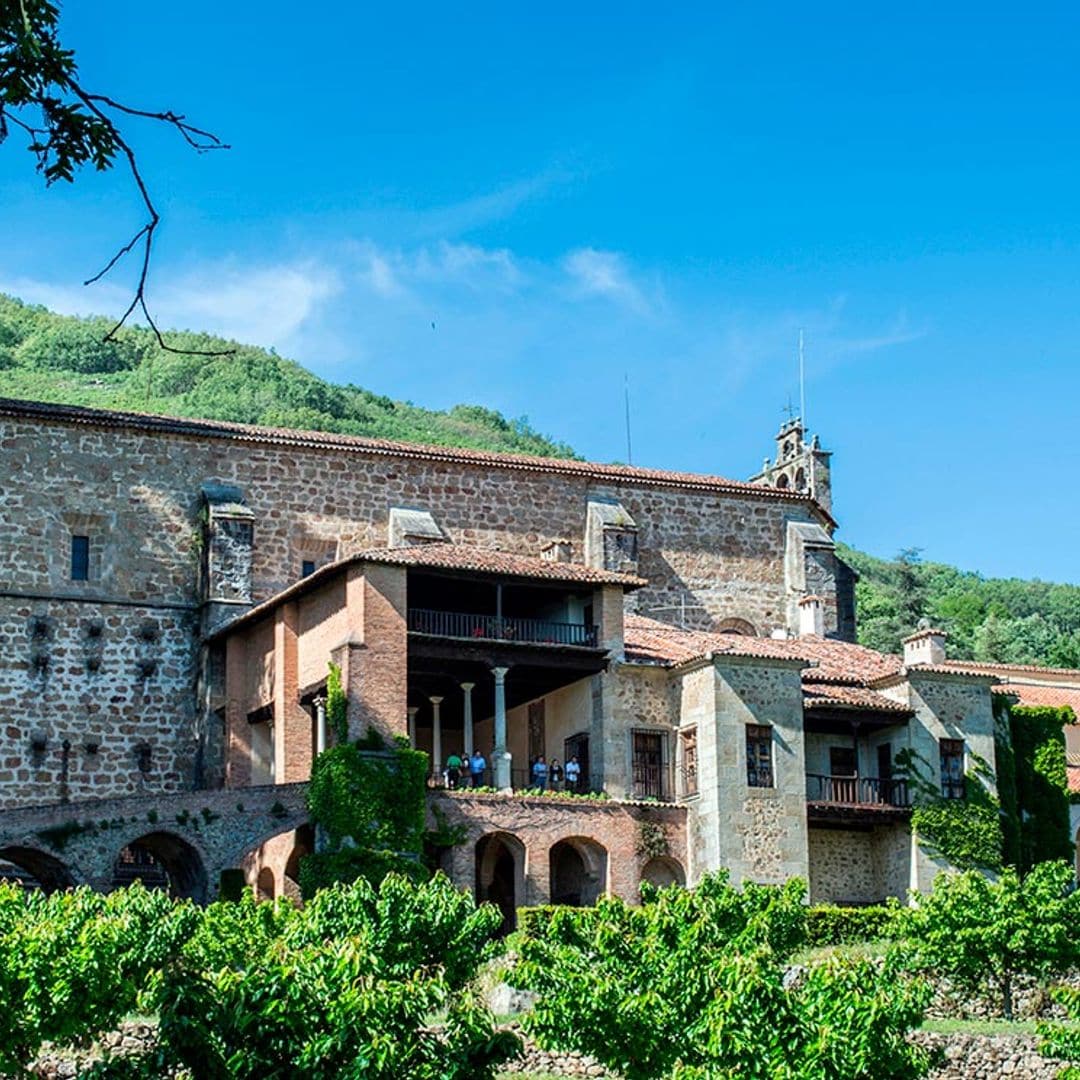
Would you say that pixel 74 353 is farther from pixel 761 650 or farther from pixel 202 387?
pixel 761 650

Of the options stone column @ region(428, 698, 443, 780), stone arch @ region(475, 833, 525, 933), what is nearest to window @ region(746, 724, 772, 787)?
stone arch @ region(475, 833, 525, 933)

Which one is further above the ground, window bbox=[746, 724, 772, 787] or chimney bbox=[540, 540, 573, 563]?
chimney bbox=[540, 540, 573, 563]

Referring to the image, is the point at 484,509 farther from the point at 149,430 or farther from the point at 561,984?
the point at 561,984

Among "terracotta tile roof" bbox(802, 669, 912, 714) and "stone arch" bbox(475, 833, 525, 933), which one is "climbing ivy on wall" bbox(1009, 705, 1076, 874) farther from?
"stone arch" bbox(475, 833, 525, 933)

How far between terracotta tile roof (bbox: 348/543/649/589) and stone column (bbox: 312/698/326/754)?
133 inches

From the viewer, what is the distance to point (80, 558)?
51.0m

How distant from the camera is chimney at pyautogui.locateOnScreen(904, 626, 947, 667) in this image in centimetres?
5081

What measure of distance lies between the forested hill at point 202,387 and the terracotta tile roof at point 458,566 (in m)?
47.1

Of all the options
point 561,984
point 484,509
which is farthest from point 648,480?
point 561,984

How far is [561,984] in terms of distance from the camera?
92.2 feet

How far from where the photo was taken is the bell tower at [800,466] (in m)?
64.9

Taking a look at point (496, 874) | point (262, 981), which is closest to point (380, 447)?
point (496, 874)

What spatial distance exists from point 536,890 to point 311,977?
2137cm

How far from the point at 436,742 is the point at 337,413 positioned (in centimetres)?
5886
